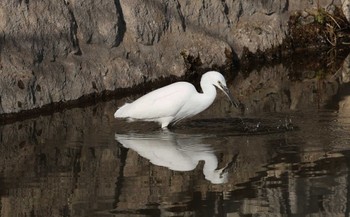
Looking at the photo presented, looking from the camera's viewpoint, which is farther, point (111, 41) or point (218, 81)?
point (111, 41)

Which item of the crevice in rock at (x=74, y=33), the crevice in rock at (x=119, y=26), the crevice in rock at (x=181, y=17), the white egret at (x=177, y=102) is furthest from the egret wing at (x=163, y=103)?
the crevice in rock at (x=181, y=17)

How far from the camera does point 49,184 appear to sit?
971 cm

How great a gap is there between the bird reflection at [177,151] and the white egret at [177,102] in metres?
0.28

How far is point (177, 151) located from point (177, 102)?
139 cm

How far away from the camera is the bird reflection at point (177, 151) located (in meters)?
10.1

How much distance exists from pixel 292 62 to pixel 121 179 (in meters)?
9.21

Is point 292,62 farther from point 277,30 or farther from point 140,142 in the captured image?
point 140,142

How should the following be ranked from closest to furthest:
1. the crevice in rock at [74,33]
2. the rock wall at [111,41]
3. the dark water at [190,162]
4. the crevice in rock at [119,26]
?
the dark water at [190,162]
the rock wall at [111,41]
the crevice in rock at [74,33]
the crevice in rock at [119,26]

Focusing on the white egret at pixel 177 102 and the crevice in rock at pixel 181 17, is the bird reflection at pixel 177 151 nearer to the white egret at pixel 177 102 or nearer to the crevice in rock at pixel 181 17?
the white egret at pixel 177 102

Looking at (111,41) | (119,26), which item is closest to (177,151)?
(111,41)

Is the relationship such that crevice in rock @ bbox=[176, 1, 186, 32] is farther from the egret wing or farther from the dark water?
the egret wing

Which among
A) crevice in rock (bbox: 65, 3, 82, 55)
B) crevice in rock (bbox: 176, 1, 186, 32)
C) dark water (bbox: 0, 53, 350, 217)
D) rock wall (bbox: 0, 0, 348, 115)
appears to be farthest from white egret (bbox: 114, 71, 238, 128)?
crevice in rock (bbox: 176, 1, 186, 32)

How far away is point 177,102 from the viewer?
12273 mm

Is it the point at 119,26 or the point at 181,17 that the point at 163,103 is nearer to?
the point at 119,26
